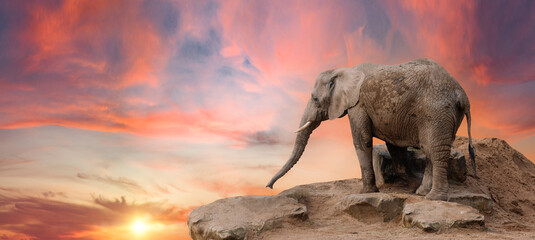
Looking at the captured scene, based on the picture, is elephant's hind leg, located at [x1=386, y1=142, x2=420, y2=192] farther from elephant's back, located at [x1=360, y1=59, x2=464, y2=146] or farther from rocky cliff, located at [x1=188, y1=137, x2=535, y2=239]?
elephant's back, located at [x1=360, y1=59, x2=464, y2=146]

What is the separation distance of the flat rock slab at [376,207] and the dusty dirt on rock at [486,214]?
133mm

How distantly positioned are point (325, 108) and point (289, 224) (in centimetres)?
350

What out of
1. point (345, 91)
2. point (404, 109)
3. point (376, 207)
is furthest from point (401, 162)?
point (376, 207)

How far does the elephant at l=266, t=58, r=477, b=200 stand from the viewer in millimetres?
8391

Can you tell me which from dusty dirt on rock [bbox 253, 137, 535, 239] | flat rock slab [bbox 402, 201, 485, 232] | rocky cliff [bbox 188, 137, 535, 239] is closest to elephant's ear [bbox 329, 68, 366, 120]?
rocky cliff [bbox 188, 137, 535, 239]

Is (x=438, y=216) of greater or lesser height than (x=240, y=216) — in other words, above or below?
below

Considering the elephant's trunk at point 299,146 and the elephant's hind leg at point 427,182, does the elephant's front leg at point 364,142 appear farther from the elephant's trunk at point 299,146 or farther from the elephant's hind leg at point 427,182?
the elephant's trunk at point 299,146

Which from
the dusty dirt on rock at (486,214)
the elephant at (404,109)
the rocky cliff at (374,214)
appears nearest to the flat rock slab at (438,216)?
the rocky cliff at (374,214)

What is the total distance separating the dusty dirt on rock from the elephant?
90 centimetres

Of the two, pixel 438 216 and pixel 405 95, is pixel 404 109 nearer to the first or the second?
pixel 405 95

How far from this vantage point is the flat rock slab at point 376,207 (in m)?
8.03

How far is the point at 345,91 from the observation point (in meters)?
9.74

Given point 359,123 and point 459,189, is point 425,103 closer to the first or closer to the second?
point 359,123

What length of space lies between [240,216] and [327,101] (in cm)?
381
